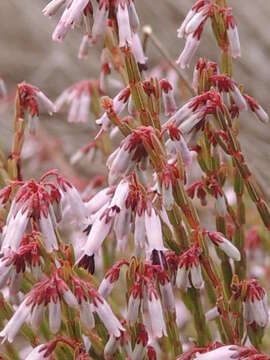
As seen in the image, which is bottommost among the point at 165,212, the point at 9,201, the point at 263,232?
the point at 263,232

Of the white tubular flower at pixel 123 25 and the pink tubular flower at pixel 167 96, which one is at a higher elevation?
the white tubular flower at pixel 123 25

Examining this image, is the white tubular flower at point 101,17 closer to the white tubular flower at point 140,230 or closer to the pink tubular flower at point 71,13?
the pink tubular flower at point 71,13

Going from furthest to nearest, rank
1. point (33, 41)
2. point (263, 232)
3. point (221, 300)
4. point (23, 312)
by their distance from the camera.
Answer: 1. point (33, 41)
2. point (263, 232)
3. point (221, 300)
4. point (23, 312)

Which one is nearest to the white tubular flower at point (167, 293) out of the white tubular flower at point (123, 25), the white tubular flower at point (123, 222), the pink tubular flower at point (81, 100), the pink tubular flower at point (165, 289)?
the pink tubular flower at point (165, 289)

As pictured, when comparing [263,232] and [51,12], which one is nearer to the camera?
[51,12]

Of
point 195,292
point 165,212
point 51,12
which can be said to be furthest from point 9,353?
point 51,12

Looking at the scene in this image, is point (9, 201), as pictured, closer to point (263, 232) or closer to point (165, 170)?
point (165, 170)

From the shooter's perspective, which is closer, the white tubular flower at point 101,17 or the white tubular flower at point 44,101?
the white tubular flower at point 101,17

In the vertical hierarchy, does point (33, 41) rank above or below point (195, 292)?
above
